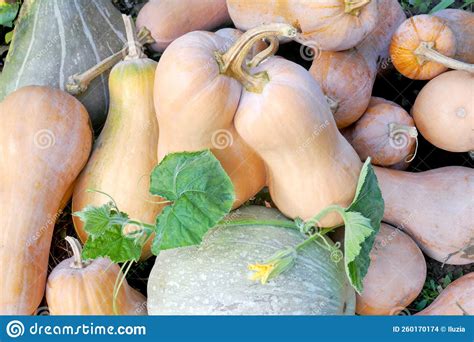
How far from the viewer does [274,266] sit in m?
1.41

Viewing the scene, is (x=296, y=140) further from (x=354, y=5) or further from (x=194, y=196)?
(x=354, y=5)

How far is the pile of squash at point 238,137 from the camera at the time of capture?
1413 mm

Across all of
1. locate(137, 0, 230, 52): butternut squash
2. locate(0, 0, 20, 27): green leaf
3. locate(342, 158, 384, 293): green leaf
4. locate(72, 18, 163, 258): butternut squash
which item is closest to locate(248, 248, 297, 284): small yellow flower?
locate(342, 158, 384, 293): green leaf

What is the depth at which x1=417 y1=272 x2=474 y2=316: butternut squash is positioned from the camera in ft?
5.69

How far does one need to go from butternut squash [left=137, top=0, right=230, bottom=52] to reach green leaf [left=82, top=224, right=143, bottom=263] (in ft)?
2.42

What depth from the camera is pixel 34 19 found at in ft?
6.22

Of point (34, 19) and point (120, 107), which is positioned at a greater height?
point (34, 19)

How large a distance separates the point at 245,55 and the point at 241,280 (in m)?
0.50

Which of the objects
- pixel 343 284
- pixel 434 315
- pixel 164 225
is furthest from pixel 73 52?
pixel 434 315

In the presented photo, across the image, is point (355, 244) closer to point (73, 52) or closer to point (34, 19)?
point (73, 52)

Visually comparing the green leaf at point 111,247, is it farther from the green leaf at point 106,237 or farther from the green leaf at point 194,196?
the green leaf at point 194,196

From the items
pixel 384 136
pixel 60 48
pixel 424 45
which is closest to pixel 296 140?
pixel 384 136

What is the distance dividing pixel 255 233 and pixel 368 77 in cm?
62
